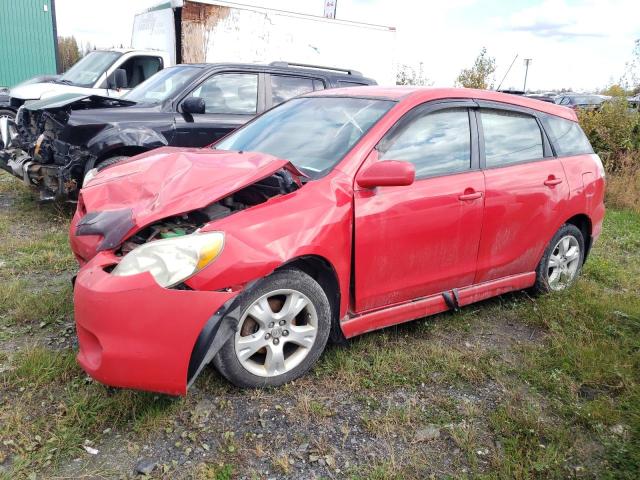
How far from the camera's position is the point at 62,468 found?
2.31 meters

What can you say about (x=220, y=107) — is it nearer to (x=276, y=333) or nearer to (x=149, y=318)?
(x=276, y=333)

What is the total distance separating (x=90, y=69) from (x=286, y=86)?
439 centimetres

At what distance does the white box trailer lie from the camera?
33.7ft

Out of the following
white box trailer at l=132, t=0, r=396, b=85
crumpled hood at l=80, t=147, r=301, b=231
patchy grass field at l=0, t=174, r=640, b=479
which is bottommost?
patchy grass field at l=0, t=174, r=640, b=479

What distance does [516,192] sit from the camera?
3.74 meters

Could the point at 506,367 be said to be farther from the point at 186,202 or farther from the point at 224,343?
the point at 186,202

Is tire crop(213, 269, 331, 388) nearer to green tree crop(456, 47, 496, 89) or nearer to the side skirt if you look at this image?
the side skirt

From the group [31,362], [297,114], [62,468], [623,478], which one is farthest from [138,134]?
[623,478]

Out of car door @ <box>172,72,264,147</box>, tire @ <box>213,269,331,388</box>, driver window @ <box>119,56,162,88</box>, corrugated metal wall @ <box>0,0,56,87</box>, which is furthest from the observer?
corrugated metal wall @ <box>0,0,56,87</box>

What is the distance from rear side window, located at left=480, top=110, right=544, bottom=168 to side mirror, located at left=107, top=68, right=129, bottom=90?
6.34 metres

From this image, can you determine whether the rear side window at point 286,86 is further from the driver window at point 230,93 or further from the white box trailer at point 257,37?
the white box trailer at point 257,37

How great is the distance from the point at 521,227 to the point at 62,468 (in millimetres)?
3157

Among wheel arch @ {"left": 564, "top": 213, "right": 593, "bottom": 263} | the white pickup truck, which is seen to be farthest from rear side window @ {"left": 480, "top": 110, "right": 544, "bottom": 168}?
the white pickup truck

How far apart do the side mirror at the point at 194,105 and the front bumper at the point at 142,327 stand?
12.7 ft
